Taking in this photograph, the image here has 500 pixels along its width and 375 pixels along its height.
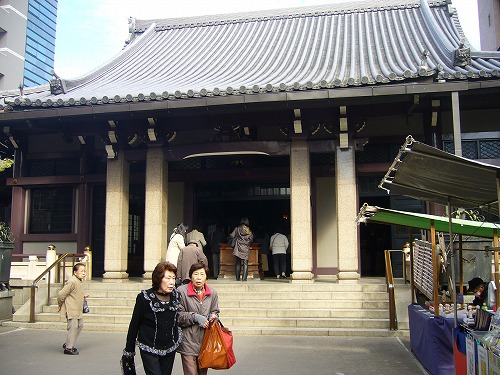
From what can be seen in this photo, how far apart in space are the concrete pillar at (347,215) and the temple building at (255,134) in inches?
1.3

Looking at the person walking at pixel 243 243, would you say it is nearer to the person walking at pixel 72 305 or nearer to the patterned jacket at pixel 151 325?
the person walking at pixel 72 305

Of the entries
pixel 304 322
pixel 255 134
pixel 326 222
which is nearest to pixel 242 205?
pixel 326 222

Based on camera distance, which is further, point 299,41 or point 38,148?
point 299,41

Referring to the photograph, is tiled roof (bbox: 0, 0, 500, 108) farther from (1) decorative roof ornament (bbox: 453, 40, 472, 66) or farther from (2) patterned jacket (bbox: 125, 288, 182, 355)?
(2) patterned jacket (bbox: 125, 288, 182, 355)

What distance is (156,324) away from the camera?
14.7 feet

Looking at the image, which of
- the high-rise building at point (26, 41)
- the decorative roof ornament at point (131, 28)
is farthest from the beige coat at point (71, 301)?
the high-rise building at point (26, 41)

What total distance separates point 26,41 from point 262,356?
166ft

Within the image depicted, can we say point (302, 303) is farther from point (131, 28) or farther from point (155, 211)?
point (131, 28)

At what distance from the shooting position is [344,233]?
11.6 metres

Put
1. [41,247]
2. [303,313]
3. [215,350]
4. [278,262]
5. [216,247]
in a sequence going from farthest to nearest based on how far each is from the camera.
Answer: [41,247] → [216,247] → [278,262] → [303,313] → [215,350]

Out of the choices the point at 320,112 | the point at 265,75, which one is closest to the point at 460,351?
the point at 320,112

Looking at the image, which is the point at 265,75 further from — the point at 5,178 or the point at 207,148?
the point at 5,178

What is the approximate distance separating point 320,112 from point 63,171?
7993 millimetres

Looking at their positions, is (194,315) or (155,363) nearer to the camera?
(155,363)
